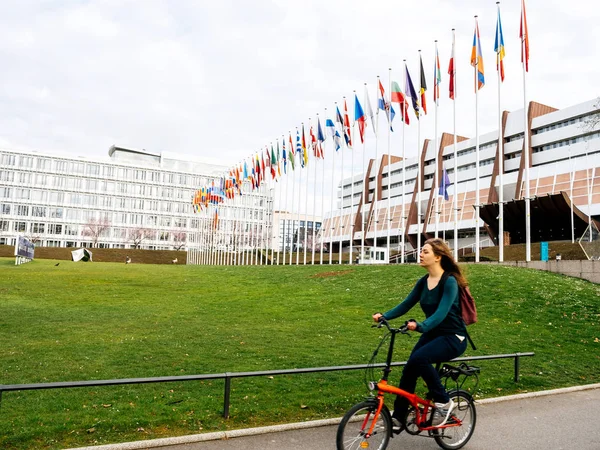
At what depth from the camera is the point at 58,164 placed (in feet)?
347

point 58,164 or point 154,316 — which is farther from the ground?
point 58,164

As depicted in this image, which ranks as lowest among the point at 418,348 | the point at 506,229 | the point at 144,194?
the point at 418,348

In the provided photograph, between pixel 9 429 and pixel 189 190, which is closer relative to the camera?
pixel 9 429

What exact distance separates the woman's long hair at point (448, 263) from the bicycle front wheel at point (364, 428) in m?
1.52

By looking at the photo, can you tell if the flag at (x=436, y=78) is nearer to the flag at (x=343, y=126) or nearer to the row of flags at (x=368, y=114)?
the row of flags at (x=368, y=114)

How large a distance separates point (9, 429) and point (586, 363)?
10.6 metres

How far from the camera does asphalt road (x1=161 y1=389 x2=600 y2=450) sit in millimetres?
5676

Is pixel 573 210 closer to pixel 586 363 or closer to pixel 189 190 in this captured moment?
pixel 586 363

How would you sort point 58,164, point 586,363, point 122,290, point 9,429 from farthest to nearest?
point 58,164
point 122,290
point 586,363
point 9,429

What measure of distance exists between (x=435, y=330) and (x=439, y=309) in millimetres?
332

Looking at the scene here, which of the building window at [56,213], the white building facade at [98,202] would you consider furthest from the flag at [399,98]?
the building window at [56,213]

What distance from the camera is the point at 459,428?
18.7 feet

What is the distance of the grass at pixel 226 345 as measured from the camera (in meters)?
6.69

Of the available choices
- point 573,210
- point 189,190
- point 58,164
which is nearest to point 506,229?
point 573,210
